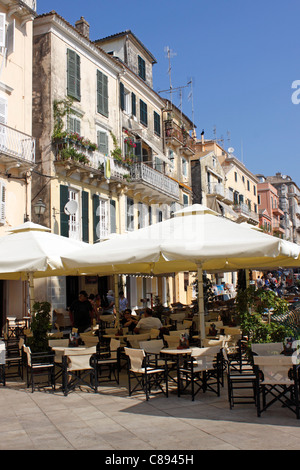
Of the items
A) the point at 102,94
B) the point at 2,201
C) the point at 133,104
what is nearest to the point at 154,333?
the point at 2,201

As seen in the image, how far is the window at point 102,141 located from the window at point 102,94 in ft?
3.40

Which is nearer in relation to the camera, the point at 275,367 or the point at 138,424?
the point at 138,424

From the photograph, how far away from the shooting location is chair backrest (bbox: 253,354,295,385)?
245 inches

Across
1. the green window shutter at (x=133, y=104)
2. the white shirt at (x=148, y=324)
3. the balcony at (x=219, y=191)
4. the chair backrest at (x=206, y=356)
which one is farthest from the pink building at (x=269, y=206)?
the chair backrest at (x=206, y=356)

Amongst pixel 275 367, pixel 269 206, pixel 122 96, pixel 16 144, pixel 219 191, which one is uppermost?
pixel 269 206

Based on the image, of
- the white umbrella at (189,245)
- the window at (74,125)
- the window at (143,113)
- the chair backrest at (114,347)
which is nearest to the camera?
the white umbrella at (189,245)

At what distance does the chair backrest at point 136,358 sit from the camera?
25.0 feet

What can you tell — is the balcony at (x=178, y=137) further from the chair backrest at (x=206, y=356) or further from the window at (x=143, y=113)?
the chair backrest at (x=206, y=356)

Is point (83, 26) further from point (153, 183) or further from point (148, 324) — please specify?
point (148, 324)

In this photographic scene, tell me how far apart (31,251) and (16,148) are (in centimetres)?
926

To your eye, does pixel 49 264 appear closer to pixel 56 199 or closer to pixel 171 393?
pixel 171 393

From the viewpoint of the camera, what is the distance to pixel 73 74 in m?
21.3

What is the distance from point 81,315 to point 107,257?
4.22 m
